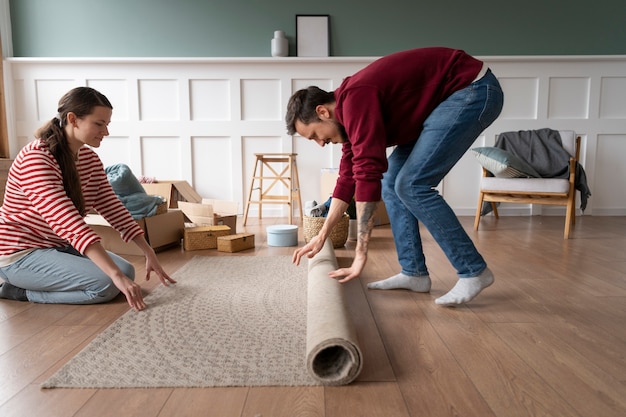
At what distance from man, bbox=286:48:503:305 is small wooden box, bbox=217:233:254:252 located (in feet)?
4.08

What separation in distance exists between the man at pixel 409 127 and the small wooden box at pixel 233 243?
1243mm

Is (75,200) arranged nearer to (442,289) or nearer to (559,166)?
(442,289)

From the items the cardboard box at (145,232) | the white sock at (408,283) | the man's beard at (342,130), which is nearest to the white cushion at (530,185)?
the white sock at (408,283)

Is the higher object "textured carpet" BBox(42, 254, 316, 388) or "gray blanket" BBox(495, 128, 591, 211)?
"gray blanket" BBox(495, 128, 591, 211)

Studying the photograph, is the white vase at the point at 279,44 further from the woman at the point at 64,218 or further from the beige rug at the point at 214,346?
the beige rug at the point at 214,346

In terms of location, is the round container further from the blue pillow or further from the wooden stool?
the blue pillow

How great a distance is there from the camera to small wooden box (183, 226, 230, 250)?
9.11 feet

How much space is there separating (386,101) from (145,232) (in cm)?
178

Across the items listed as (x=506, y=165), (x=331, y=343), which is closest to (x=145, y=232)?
(x=331, y=343)

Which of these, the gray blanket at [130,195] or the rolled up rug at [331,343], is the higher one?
the gray blanket at [130,195]

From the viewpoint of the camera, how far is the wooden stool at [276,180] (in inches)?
153

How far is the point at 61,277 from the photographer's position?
1.69 metres

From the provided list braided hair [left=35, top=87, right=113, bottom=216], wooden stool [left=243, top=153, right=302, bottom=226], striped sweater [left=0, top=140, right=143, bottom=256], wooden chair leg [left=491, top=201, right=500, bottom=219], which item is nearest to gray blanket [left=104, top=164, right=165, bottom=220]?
striped sweater [left=0, top=140, right=143, bottom=256]

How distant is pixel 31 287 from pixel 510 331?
68.5 inches
